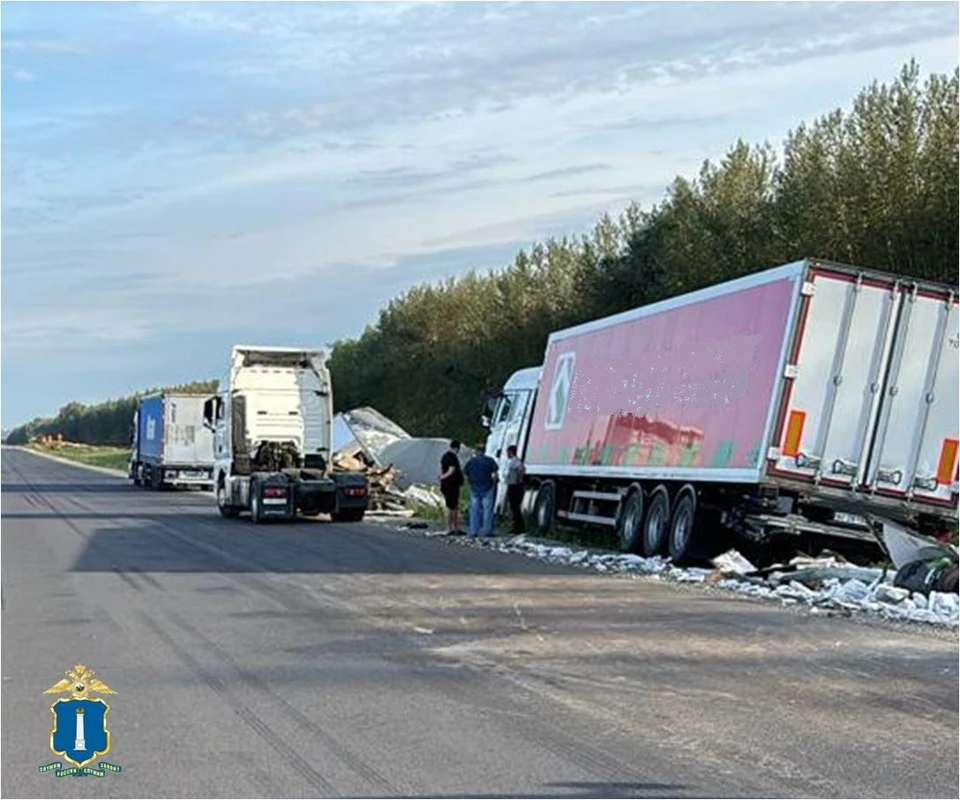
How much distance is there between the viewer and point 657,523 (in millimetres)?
20625

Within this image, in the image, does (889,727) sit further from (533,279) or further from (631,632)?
(533,279)

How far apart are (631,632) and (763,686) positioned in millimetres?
2645

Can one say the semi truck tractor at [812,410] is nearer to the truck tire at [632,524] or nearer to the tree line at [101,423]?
the truck tire at [632,524]

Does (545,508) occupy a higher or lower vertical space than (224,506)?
higher

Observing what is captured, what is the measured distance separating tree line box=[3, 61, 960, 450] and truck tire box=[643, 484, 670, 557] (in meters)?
12.0

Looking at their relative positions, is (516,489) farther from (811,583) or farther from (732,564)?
(811,583)

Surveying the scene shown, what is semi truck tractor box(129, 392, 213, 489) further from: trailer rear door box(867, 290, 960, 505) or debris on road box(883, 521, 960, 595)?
debris on road box(883, 521, 960, 595)

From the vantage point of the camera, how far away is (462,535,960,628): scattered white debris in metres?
14.2

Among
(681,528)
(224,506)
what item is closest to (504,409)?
(224,506)

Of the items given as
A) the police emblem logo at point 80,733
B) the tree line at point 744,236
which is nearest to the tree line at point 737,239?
the tree line at point 744,236

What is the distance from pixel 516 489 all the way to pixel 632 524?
17.6ft

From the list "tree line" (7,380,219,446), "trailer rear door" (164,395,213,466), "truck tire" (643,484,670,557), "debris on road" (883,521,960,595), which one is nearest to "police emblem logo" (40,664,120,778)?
"debris on road" (883,521,960,595)

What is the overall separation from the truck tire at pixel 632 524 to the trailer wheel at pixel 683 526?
133 cm

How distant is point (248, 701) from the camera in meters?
8.95
